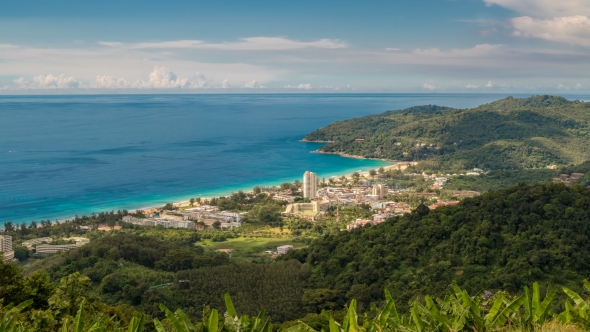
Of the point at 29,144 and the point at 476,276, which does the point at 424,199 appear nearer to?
the point at 476,276

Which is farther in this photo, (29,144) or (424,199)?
(29,144)

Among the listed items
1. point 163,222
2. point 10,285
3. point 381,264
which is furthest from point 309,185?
→ point 10,285

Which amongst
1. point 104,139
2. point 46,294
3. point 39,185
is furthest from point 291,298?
point 104,139

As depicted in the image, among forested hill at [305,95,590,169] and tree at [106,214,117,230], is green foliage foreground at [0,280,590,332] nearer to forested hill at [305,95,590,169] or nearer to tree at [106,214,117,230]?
tree at [106,214,117,230]

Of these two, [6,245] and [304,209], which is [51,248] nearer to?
[6,245]

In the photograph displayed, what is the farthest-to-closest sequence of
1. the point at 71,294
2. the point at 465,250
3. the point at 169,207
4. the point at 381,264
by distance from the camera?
the point at 169,207, the point at 381,264, the point at 465,250, the point at 71,294

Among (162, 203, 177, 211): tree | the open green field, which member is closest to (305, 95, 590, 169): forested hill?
(162, 203, 177, 211): tree
